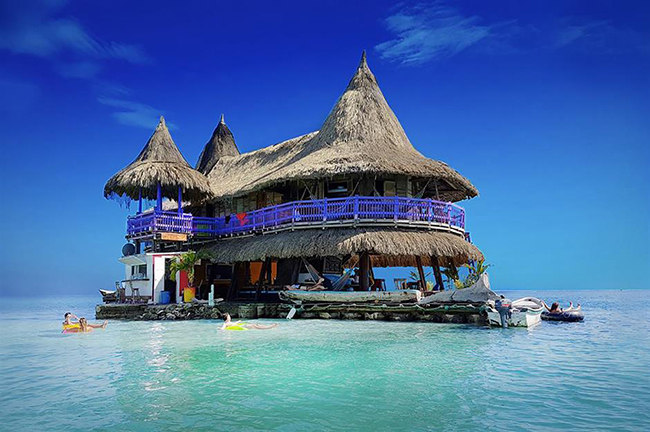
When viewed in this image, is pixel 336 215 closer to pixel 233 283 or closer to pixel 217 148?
pixel 233 283

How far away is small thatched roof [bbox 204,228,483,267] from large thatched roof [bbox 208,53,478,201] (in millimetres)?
2177

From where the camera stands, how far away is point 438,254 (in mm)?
17516

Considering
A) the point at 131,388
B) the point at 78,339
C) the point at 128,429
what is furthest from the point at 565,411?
the point at 78,339

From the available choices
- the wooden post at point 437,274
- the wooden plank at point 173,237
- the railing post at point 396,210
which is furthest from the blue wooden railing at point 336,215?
the wooden post at point 437,274

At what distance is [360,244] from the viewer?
17.1 m

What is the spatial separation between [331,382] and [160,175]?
51.0ft

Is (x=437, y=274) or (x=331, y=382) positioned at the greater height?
(x=437, y=274)

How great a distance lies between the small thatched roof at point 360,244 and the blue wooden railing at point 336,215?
408 mm

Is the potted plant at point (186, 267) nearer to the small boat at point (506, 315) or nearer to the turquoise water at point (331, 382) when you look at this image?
the turquoise water at point (331, 382)

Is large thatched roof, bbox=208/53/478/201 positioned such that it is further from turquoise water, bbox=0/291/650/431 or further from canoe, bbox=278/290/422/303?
turquoise water, bbox=0/291/650/431

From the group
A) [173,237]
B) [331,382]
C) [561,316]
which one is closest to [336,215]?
[173,237]

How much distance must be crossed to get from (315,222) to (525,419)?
13.0 m

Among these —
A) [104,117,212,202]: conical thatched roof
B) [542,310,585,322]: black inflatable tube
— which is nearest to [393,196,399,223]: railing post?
[542,310,585,322]: black inflatable tube

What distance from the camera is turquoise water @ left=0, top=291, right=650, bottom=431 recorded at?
19.5 feet
